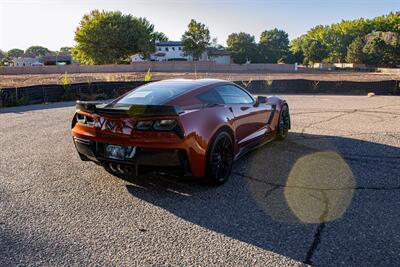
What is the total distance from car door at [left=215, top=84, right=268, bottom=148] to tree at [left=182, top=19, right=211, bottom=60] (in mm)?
70736

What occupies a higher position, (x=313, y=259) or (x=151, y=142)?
(x=151, y=142)

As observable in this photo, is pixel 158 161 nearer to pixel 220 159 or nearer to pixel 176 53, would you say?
pixel 220 159

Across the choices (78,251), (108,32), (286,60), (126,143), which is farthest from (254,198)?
(286,60)

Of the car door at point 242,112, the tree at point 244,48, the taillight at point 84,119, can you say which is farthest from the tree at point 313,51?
the taillight at point 84,119

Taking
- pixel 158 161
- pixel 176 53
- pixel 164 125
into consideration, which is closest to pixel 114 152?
pixel 158 161

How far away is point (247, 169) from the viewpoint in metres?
5.04

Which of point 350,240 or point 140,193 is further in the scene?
point 140,193

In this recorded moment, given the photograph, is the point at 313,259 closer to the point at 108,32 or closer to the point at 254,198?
the point at 254,198

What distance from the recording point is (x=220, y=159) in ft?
14.2

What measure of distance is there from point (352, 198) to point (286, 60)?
95379 millimetres

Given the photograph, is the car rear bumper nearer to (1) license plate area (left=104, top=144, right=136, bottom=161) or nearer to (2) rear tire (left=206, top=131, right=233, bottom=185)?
(1) license plate area (left=104, top=144, right=136, bottom=161)

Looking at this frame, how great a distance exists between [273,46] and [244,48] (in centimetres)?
971

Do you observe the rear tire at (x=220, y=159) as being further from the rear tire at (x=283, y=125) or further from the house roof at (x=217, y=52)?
the house roof at (x=217, y=52)

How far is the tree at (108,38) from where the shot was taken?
60.2m
